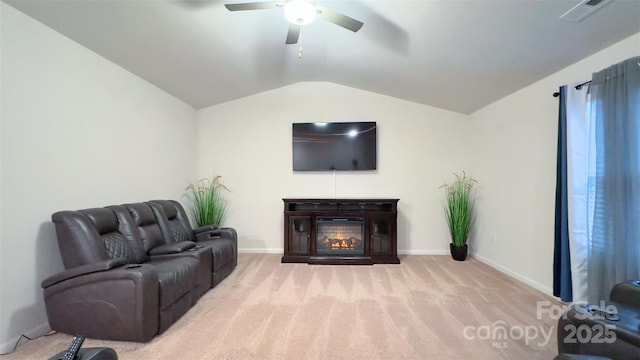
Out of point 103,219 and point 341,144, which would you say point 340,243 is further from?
point 103,219

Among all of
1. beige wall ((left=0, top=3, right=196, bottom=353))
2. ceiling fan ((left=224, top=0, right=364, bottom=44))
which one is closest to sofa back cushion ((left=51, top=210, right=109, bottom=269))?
beige wall ((left=0, top=3, right=196, bottom=353))

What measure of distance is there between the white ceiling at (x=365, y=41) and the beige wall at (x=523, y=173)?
6.0 inches

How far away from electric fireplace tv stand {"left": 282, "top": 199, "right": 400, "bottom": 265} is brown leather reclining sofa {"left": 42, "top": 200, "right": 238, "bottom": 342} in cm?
168

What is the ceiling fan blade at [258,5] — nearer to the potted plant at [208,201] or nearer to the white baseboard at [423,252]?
the potted plant at [208,201]

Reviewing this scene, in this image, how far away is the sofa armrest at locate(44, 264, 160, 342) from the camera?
2027mm

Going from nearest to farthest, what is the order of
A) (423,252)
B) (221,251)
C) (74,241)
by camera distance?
1. (74,241)
2. (221,251)
3. (423,252)

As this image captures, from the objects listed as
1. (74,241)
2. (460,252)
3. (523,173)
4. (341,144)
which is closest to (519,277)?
(460,252)

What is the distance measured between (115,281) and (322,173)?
11.1 ft

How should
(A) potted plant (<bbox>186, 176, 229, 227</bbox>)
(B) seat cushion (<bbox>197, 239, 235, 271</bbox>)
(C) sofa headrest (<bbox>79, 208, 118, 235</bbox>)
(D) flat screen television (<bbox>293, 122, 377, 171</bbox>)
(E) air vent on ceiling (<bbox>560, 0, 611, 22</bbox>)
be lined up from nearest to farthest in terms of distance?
(E) air vent on ceiling (<bbox>560, 0, 611, 22</bbox>), (C) sofa headrest (<bbox>79, 208, 118, 235</bbox>), (B) seat cushion (<bbox>197, 239, 235, 271</bbox>), (A) potted plant (<bbox>186, 176, 229, 227</bbox>), (D) flat screen television (<bbox>293, 122, 377, 171</bbox>)

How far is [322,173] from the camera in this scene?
4895mm

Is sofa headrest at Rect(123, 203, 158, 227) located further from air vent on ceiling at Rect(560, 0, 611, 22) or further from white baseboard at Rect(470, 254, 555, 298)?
white baseboard at Rect(470, 254, 555, 298)

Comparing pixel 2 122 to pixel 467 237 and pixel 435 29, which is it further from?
pixel 467 237

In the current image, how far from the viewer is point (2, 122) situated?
205cm

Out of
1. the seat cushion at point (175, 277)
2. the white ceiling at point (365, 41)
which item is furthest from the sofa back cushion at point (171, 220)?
the white ceiling at point (365, 41)
